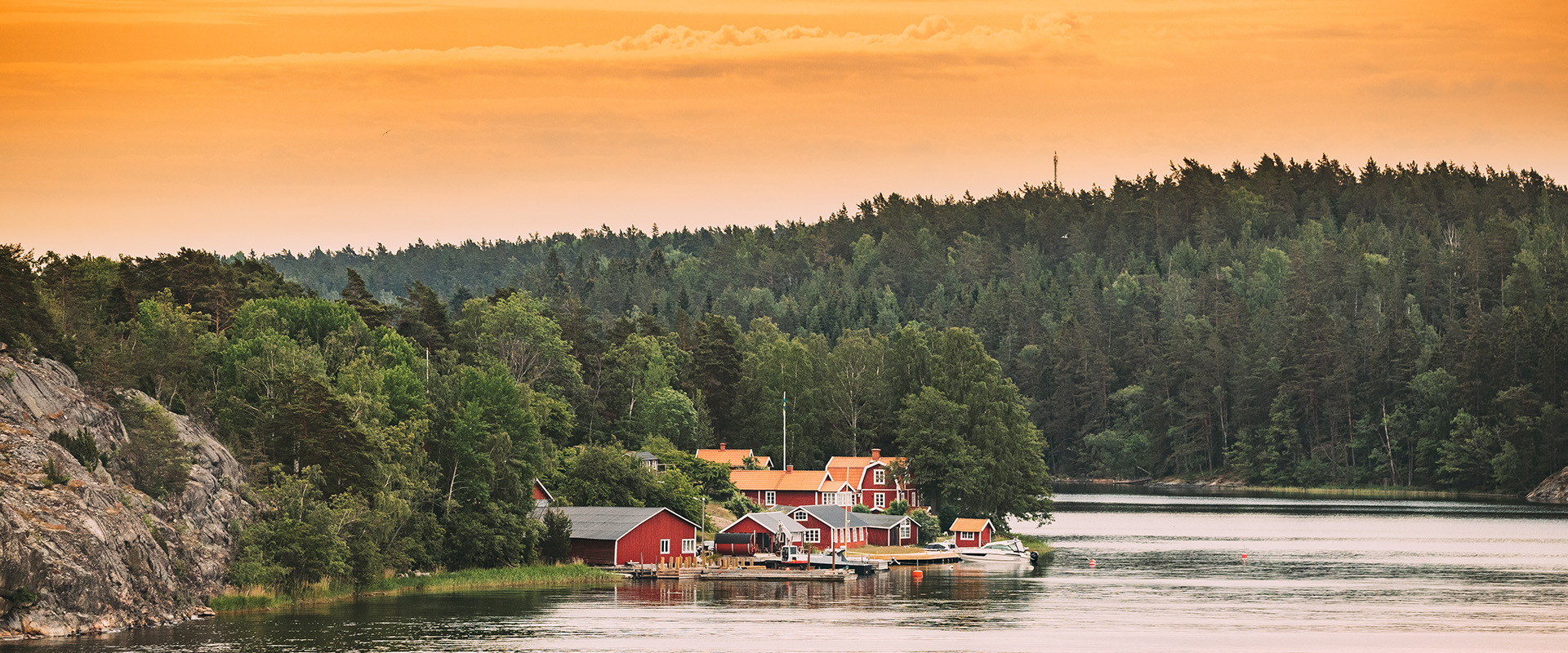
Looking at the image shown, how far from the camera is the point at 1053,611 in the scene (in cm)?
7525

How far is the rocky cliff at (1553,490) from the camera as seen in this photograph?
6398 inches

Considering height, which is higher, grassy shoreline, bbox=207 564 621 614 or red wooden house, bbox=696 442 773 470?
red wooden house, bbox=696 442 773 470

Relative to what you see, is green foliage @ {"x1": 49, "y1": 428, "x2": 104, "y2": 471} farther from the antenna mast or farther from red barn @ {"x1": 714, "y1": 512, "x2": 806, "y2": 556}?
the antenna mast

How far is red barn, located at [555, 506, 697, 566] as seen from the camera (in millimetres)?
90438

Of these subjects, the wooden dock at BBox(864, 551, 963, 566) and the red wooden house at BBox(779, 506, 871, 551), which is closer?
the wooden dock at BBox(864, 551, 963, 566)

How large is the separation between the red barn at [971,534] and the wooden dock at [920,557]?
3620mm

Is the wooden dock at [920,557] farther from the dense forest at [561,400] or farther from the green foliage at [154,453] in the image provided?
the green foliage at [154,453]

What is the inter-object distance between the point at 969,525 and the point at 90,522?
62.6 meters

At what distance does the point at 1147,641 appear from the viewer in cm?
6488

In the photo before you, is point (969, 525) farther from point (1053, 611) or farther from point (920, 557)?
point (1053, 611)

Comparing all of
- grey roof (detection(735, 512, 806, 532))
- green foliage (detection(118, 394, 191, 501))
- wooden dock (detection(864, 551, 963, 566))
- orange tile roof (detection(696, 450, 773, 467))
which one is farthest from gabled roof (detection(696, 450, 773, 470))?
green foliage (detection(118, 394, 191, 501))

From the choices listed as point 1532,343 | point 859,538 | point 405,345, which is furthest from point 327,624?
point 1532,343

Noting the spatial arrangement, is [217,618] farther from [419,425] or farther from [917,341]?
[917,341]

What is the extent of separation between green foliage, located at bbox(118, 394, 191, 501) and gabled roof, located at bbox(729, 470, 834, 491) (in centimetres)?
5550
